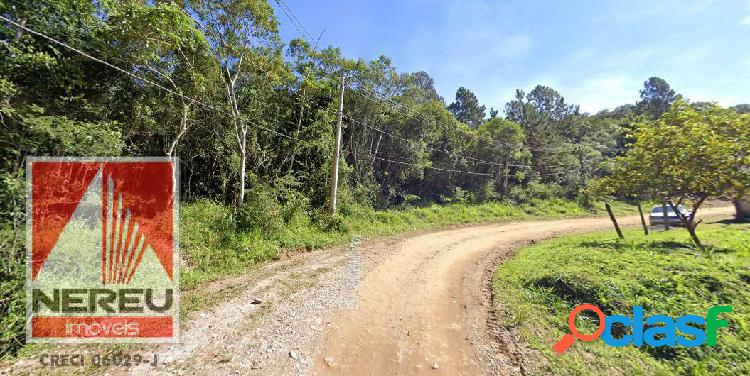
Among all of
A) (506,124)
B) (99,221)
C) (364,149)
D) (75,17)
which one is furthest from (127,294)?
(506,124)

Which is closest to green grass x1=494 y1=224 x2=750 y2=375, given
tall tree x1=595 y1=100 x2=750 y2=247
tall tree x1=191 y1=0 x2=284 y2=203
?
tall tree x1=595 y1=100 x2=750 y2=247

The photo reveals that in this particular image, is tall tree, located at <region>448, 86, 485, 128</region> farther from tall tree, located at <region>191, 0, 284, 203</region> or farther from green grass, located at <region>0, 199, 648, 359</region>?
tall tree, located at <region>191, 0, 284, 203</region>

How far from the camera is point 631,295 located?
5.65 meters

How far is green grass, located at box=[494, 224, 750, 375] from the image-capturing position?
4086 millimetres

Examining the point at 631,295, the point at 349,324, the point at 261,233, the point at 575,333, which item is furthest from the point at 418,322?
the point at 261,233

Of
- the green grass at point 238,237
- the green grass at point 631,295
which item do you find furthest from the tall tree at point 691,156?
the green grass at point 238,237

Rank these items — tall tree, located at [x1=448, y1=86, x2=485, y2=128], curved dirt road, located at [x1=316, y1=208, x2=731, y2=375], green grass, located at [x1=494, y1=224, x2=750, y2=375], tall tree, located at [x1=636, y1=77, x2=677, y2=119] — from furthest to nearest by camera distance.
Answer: tall tree, located at [x1=636, y1=77, x2=677, y2=119] < tall tree, located at [x1=448, y1=86, x2=485, y2=128] < curved dirt road, located at [x1=316, y1=208, x2=731, y2=375] < green grass, located at [x1=494, y1=224, x2=750, y2=375]

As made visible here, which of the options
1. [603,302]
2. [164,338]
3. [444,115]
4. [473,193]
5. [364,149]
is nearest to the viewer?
[164,338]

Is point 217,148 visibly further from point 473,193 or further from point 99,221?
point 473,193

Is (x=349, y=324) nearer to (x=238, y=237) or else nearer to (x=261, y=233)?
(x=238, y=237)

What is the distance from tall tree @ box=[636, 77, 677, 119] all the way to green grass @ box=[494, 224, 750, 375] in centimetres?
5486

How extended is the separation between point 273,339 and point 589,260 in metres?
8.41

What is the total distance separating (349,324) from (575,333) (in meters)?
3.99

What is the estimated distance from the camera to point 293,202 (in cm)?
1301
